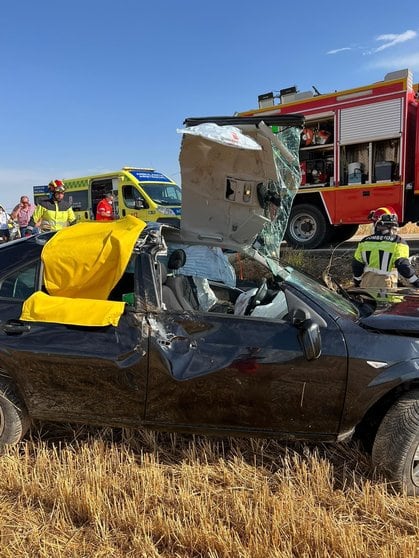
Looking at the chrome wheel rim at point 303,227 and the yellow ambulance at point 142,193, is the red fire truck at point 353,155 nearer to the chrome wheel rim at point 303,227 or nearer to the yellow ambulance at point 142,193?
the chrome wheel rim at point 303,227

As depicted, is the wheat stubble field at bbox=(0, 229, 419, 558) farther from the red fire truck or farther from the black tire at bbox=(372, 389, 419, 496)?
the red fire truck

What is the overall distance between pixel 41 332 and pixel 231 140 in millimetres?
1595

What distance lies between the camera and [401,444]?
265 cm

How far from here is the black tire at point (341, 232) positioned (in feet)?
32.7

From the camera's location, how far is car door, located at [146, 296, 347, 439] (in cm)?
273

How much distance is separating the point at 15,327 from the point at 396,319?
2.23 m

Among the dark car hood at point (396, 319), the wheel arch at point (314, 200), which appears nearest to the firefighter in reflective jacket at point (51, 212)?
the wheel arch at point (314, 200)

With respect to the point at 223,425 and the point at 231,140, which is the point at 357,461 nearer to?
the point at 223,425

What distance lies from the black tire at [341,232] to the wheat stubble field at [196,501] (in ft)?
24.1

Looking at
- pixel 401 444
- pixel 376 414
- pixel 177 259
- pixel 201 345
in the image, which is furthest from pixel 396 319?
pixel 177 259

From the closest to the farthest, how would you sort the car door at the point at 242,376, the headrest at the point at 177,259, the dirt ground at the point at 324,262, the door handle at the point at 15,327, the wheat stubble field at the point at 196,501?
the wheat stubble field at the point at 196,501
the car door at the point at 242,376
the door handle at the point at 15,327
the headrest at the point at 177,259
the dirt ground at the point at 324,262

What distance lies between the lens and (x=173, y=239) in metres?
3.47

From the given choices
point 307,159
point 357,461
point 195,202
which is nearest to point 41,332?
point 195,202

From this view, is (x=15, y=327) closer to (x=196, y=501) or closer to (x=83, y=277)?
Result: (x=83, y=277)
